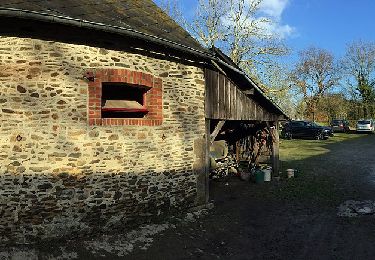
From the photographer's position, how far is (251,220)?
8039 mm

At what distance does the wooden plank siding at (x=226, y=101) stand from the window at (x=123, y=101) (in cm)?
194

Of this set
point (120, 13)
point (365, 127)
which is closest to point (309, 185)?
point (120, 13)

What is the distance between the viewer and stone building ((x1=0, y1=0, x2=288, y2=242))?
603 centimetres

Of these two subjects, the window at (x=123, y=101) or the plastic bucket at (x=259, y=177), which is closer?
the window at (x=123, y=101)

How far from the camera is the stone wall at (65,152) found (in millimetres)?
6031

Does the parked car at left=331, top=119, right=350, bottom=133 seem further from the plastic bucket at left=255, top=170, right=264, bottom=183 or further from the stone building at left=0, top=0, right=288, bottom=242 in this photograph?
the stone building at left=0, top=0, right=288, bottom=242

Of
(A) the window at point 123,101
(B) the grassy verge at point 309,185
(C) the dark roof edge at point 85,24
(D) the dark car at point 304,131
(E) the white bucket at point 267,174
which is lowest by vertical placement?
Answer: (B) the grassy verge at point 309,185

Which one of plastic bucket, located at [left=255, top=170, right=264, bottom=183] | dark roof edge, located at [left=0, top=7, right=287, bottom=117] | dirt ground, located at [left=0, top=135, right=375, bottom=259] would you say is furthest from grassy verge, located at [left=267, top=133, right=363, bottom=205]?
dark roof edge, located at [left=0, top=7, right=287, bottom=117]

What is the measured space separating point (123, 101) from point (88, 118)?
1135 millimetres

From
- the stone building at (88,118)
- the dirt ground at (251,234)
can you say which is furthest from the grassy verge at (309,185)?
the stone building at (88,118)

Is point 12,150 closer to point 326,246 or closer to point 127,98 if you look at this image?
point 127,98

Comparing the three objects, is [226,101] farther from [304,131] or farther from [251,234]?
[304,131]

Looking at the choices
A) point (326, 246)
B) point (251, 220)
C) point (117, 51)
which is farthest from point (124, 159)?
point (326, 246)

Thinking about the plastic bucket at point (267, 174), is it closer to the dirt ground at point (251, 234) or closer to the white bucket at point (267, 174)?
the white bucket at point (267, 174)
